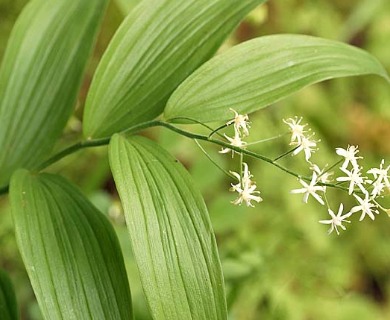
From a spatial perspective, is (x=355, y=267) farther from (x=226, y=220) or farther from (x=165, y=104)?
(x=165, y=104)

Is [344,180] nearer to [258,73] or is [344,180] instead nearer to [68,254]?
[258,73]

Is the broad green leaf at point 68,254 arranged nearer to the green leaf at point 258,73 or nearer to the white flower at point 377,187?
the green leaf at point 258,73

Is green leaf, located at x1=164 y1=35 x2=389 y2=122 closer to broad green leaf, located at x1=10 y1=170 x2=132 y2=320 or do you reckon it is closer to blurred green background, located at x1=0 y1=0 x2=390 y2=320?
broad green leaf, located at x1=10 y1=170 x2=132 y2=320

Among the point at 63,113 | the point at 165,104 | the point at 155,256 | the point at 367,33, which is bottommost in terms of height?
the point at 155,256

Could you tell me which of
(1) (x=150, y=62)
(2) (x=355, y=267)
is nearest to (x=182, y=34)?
(1) (x=150, y=62)

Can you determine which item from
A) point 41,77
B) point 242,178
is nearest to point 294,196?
point 41,77

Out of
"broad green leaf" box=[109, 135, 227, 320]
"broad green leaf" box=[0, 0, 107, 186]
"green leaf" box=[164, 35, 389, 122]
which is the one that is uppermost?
"broad green leaf" box=[0, 0, 107, 186]

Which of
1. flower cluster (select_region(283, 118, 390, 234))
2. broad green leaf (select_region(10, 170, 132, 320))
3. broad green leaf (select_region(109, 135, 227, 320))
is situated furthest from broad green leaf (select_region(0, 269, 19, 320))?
flower cluster (select_region(283, 118, 390, 234))
